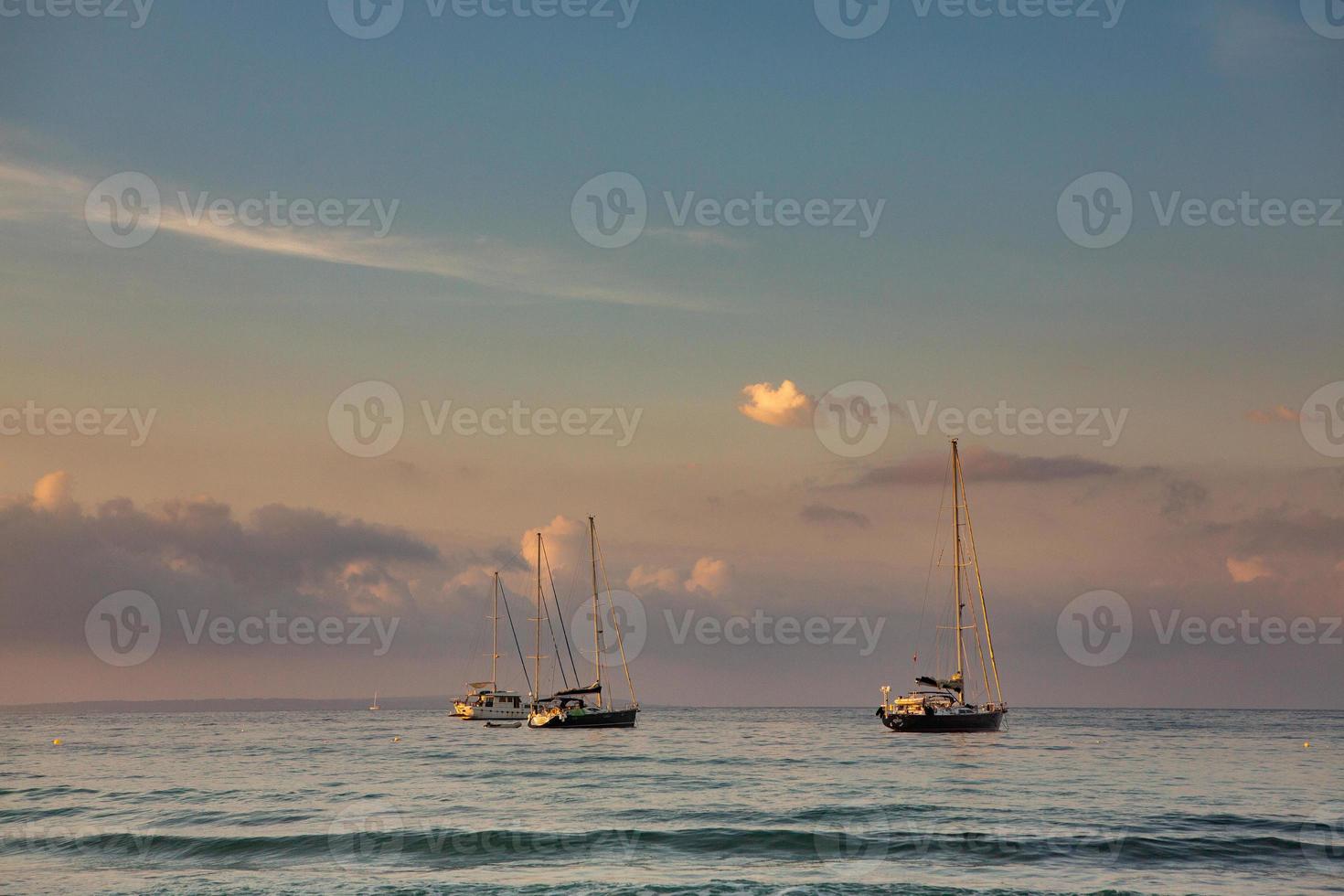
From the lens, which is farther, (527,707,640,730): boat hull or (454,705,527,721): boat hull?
(454,705,527,721): boat hull

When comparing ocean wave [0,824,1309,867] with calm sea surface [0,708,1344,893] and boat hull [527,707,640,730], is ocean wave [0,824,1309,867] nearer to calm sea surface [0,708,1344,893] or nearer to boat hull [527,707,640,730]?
calm sea surface [0,708,1344,893]

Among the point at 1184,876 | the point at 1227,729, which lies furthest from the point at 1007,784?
the point at 1227,729

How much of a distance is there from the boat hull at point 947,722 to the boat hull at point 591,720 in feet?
117

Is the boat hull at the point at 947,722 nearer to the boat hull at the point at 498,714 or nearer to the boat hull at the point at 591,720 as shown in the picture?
the boat hull at the point at 591,720

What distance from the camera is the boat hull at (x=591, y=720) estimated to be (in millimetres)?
119938

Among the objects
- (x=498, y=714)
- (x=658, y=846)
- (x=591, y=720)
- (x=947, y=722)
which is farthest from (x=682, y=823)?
(x=498, y=714)

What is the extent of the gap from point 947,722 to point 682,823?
171ft

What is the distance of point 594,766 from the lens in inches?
3002

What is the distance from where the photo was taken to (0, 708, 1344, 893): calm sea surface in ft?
110

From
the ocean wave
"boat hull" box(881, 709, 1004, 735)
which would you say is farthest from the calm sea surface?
"boat hull" box(881, 709, 1004, 735)

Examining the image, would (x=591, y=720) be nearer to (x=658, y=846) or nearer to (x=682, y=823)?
(x=682, y=823)

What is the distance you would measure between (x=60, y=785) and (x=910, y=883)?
51337 mm

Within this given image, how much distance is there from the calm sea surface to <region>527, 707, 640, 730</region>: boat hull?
109ft

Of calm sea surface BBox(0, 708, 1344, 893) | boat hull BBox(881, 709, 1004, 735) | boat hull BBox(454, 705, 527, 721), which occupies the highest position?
boat hull BBox(881, 709, 1004, 735)
